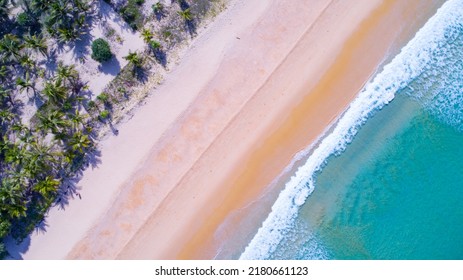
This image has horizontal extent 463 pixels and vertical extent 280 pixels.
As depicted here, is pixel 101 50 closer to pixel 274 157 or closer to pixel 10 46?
pixel 10 46

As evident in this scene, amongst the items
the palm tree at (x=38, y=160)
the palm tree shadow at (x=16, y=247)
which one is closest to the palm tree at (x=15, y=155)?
the palm tree at (x=38, y=160)

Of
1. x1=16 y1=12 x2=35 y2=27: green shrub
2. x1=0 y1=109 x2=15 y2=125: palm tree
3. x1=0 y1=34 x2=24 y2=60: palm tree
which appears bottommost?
x1=0 y1=109 x2=15 y2=125: palm tree

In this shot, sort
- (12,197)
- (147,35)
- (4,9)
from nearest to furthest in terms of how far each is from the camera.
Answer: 1. (12,197)
2. (147,35)
3. (4,9)

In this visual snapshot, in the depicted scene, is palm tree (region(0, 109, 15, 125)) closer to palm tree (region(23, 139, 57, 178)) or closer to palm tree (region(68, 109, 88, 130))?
palm tree (region(23, 139, 57, 178))

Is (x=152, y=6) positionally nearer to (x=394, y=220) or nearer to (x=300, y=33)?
(x=300, y=33)

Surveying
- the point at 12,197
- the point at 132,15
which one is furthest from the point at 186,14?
the point at 12,197

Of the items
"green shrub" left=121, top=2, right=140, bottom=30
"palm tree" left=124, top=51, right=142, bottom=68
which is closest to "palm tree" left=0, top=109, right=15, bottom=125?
"palm tree" left=124, top=51, right=142, bottom=68

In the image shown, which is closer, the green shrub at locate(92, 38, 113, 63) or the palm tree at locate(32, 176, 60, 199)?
the palm tree at locate(32, 176, 60, 199)
